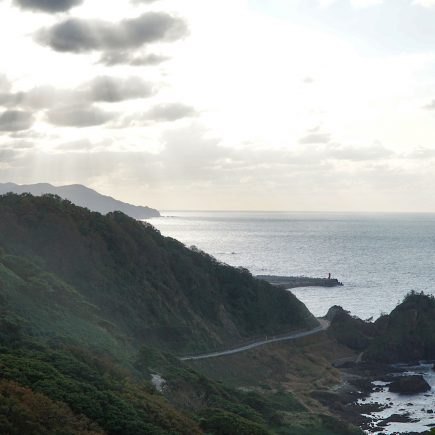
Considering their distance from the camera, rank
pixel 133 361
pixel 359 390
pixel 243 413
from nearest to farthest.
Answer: pixel 243 413 < pixel 133 361 < pixel 359 390

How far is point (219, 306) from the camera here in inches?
3275

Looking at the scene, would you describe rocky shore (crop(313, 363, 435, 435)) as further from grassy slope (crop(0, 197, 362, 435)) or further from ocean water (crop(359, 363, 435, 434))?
A: grassy slope (crop(0, 197, 362, 435))

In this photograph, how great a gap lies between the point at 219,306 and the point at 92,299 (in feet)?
72.0

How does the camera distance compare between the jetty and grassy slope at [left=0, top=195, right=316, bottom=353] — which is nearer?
grassy slope at [left=0, top=195, right=316, bottom=353]

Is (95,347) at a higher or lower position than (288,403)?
higher

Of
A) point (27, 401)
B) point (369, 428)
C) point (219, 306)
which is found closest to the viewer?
point (27, 401)

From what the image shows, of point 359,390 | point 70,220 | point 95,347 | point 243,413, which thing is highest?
point 70,220

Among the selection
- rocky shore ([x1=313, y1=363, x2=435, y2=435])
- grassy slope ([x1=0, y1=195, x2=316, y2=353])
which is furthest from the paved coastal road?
rocky shore ([x1=313, y1=363, x2=435, y2=435])

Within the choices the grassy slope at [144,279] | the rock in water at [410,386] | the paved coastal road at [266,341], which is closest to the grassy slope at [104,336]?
the grassy slope at [144,279]

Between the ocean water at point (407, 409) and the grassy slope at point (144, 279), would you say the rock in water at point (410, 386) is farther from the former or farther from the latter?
the grassy slope at point (144, 279)

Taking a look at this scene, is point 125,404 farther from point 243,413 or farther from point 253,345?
point 253,345

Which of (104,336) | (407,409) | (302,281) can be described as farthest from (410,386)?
(302,281)

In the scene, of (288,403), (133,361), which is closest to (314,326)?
(288,403)

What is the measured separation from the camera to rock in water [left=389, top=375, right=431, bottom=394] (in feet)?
217
